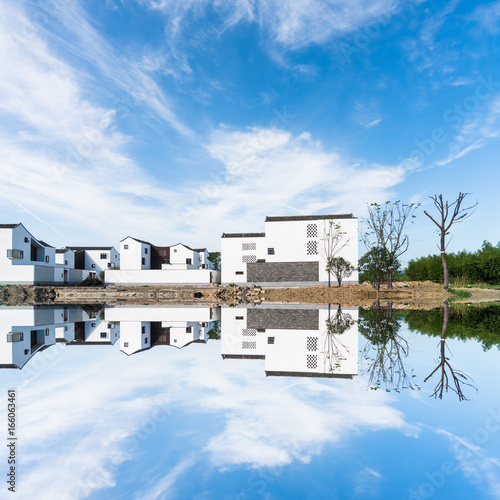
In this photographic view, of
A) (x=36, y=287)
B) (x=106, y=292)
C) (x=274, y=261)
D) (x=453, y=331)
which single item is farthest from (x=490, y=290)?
(x=36, y=287)

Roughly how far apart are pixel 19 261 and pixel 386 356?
26.9 metres

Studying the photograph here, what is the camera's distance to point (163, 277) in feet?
92.3

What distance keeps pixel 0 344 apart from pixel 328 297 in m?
16.8

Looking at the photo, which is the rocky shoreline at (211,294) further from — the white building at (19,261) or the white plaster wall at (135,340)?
the white plaster wall at (135,340)

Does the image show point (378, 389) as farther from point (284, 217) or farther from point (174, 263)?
point (174, 263)

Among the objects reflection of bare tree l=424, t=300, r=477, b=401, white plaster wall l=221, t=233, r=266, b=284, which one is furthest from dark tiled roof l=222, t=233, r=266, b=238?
reflection of bare tree l=424, t=300, r=477, b=401

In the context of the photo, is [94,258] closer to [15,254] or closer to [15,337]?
[15,254]

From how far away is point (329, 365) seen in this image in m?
4.74

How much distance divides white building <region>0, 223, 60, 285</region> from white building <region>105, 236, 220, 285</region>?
17.6ft

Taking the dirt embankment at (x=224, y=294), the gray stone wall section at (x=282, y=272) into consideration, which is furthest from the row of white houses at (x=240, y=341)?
the gray stone wall section at (x=282, y=272)

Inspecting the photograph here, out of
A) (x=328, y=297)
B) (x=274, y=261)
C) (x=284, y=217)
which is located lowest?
(x=328, y=297)

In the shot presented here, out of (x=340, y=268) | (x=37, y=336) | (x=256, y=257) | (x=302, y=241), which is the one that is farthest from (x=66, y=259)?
(x=37, y=336)

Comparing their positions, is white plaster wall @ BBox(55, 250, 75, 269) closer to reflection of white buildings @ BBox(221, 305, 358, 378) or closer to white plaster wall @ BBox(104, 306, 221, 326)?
white plaster wall @ BBox(104, 306, 221, 326)

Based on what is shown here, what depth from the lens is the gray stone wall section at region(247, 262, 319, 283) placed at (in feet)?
83.7
